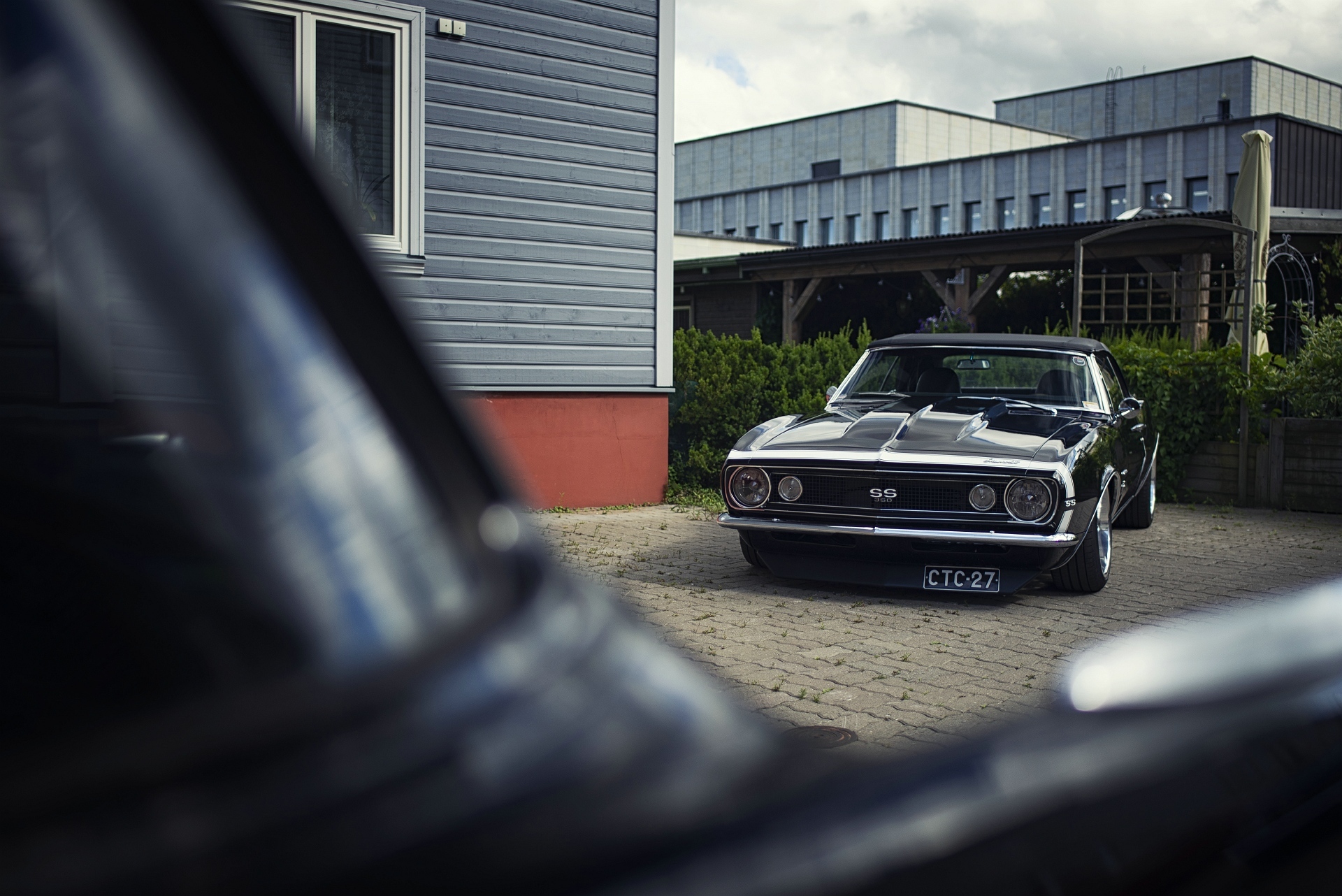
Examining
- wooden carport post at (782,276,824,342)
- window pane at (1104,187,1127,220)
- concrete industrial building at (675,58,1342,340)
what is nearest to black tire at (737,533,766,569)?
concrete industrial building at (675,58,1342,340)

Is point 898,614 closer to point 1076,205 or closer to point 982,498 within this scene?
point 982,498

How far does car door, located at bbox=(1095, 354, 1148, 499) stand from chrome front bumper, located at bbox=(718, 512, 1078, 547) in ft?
5.01

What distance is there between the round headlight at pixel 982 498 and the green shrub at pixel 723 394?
5256 mm

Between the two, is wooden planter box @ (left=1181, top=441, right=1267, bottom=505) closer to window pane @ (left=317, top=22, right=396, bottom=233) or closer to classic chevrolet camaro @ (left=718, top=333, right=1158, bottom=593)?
classic chevrolet camaro @ (left=718, top=333, right=1158, bottom=593)

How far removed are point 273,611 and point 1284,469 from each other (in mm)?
12634

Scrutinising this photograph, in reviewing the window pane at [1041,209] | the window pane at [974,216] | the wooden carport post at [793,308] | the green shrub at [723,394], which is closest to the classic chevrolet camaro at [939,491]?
the green shrub at [723,394]

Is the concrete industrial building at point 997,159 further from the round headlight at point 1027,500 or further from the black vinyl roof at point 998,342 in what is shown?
the round headlight at point 1027,500

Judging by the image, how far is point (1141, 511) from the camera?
989 cm

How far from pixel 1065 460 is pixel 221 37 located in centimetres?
620

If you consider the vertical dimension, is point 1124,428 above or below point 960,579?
above

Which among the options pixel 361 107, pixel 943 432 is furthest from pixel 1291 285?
pixel 361 107

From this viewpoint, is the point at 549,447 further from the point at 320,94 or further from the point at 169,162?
the point at 169,162

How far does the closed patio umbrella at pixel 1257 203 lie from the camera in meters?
12.9

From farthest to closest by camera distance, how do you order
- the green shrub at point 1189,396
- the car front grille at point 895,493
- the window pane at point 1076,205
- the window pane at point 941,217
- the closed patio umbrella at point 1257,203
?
the window pane at point 941,217 < the window pane at point 1076,205 < the closed patio umbrella at point 1257,203 < the green shrub at point 1189,396 < the car front grille at point 895,493
